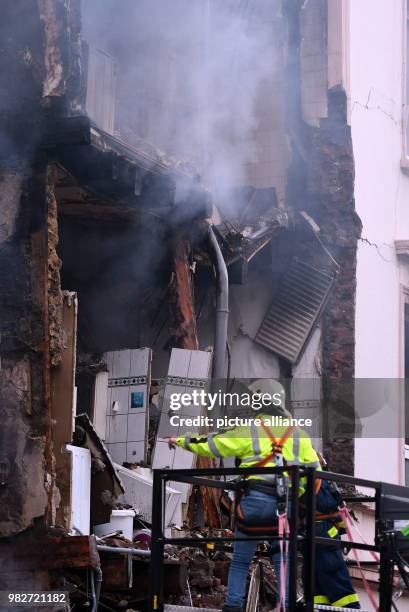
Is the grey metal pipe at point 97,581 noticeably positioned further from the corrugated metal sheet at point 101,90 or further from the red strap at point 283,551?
the corrugated metal sheet at point 101,90

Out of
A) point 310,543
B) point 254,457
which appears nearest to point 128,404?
point 254,457

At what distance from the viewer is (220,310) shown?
10688 millimetres

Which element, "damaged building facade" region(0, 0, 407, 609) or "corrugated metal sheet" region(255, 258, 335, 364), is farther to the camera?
"corrugated metal sheet" region(255, 258, 335, 364)

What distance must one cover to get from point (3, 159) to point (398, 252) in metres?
7.88

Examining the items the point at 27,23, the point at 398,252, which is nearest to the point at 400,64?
the point at 398,252

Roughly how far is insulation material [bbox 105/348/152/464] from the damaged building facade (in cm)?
2

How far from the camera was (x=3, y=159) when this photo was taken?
25.6ft

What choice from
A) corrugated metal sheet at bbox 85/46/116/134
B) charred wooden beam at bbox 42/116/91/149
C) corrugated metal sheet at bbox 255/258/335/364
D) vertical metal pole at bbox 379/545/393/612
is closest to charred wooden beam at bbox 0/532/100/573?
vertical metal pole at bbox 379/545/393/612

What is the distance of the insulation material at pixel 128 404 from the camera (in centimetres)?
983

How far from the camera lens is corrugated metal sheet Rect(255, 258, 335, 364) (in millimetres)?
12375

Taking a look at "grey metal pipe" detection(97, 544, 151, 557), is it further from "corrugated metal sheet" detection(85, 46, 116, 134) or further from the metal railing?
"corrugated metal sheet" detection(85, 46, 116, 134)

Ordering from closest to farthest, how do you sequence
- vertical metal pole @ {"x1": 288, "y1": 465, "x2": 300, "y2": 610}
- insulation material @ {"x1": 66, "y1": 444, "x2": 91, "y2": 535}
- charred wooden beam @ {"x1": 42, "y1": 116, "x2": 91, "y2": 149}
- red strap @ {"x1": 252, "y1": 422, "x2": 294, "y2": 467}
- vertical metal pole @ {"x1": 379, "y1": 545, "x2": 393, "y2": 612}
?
vertical metal pole @ {"x1": 288, "y1": 465, "x2": 300, "y2": 610} → vertical metal pole @ {"x1": 379, "y1": 545, "x2": 393, "y2": 612} → red strap @ {"x1": 252, "y1": 422, "x2": 294, "y2": 467} → charred wooden beam @ {"x1": 42, "y1": 116, "x2": 91, "y2": 149} → insulation material @ {"x1": 66, "y1": 444, "x2": 91, "y2": 535}

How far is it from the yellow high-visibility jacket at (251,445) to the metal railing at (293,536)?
0.73 feet

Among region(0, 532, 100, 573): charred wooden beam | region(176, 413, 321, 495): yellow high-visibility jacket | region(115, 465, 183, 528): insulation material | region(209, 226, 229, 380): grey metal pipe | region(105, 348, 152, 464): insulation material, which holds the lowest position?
region(0, 532, 100, 573): charred wooden beam
